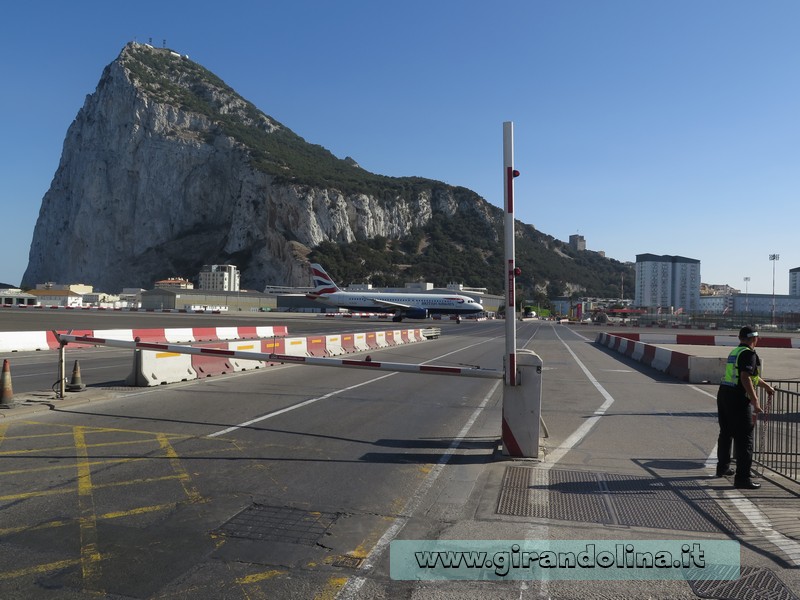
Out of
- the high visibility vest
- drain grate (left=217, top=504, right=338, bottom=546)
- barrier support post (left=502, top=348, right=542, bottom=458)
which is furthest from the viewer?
barrier support post (left=502, top=348, right=542, bottom=458)

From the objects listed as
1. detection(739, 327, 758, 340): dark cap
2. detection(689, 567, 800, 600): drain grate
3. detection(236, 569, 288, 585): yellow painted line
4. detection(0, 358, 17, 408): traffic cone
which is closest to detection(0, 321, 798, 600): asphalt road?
detection(236, 569, 288, 585): yellow painted line

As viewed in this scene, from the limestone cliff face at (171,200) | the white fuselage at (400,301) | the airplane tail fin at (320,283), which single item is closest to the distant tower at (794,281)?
the limestone cliff face at (171,200)

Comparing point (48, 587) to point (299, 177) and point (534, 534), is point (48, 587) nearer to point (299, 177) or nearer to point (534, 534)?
point (534, 534)

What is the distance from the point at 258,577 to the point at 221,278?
146208mm

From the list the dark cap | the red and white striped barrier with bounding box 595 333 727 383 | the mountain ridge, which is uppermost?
the mountain ridge

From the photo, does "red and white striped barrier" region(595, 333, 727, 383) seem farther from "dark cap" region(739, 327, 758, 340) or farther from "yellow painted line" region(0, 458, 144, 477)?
"yellow painted line" region(0, 458, 144, 477)

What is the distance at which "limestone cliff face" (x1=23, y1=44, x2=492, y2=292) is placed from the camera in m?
146

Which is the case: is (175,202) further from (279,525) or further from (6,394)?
(279,525)

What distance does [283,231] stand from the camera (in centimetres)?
14588

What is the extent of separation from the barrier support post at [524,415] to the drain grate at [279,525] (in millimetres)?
3071

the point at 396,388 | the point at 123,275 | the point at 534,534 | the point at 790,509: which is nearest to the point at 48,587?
the point at 534,534
